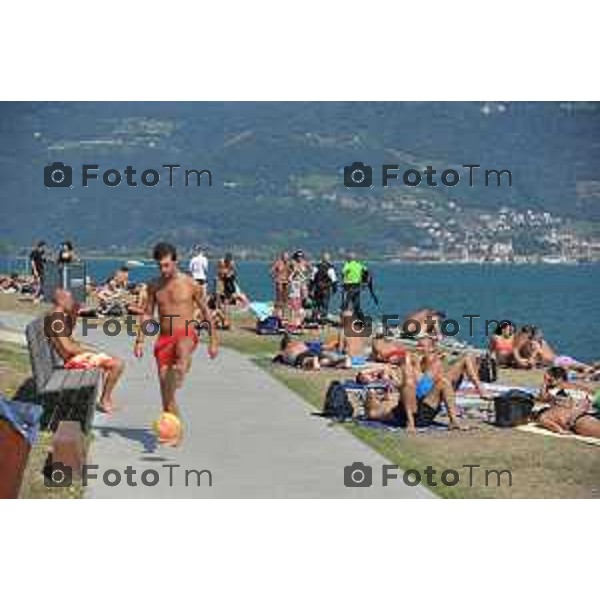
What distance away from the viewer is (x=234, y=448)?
1254 cm

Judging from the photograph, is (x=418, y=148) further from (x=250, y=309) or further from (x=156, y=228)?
(x=250, y=309)

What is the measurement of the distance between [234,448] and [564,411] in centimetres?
348

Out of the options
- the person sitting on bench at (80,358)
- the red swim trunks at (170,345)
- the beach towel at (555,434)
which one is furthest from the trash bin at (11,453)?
the beach towel at (555,434)

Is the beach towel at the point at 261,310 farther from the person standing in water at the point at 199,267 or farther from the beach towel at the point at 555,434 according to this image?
the beach towel at the point at 555,434

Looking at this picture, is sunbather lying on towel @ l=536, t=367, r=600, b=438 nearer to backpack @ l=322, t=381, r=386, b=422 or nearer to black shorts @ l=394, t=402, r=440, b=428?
black shorts @ l=394, t=402, r=440, b=428

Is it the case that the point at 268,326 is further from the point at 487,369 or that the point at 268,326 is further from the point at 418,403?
A: the point at 418,403

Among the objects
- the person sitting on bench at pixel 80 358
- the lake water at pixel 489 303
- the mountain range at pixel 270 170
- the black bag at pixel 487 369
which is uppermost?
the mountain range at pixel 270 170

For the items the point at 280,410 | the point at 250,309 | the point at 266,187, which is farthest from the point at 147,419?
the point at 266,187

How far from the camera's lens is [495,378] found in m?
18.8

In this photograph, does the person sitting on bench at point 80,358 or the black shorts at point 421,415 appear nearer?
the black shorts at point 421,415

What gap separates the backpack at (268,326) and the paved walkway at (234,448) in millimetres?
7408

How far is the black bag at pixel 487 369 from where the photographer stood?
18.4m

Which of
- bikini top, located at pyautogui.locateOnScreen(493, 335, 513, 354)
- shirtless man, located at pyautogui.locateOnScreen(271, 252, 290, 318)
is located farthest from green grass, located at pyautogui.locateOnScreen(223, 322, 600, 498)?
shirtless man, located at pyautogui.locateOnScreen(271, 252, 290, 318)

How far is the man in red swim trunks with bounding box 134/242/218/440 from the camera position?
41.1ft
